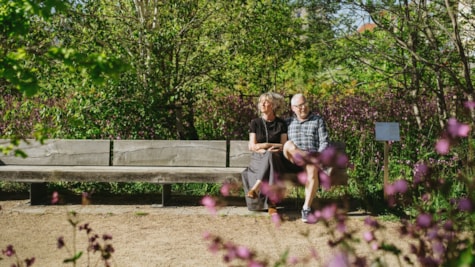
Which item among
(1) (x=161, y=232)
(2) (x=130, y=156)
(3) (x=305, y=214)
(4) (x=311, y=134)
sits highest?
(4) (x=311, y=134)

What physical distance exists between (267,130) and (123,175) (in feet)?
5.05

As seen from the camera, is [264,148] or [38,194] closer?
[264,148]

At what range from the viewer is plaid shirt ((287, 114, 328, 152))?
5316mm

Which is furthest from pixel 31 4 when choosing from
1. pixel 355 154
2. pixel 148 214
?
pixel 355 154

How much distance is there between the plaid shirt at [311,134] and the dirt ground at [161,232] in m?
0.68

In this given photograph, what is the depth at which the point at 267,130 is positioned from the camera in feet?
18.2

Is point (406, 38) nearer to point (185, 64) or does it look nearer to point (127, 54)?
point (185, 64)

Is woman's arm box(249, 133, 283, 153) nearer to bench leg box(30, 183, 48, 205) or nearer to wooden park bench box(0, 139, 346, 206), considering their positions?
wooden park bench box(0, 139, 346, 206)

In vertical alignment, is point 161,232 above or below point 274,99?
below

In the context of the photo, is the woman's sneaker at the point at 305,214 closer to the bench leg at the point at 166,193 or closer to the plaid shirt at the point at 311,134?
the plaid shirt at the point at 311,134

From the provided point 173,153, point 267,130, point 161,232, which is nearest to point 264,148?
point 267,130

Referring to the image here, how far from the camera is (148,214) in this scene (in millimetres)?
5312

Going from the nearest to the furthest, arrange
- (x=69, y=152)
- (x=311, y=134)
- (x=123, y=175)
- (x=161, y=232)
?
(x=161, y=232) < (x=311, y=134) < (x=123, y=175) < (x=69, y=152)

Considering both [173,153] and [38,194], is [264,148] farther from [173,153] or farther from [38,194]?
[38,194]
